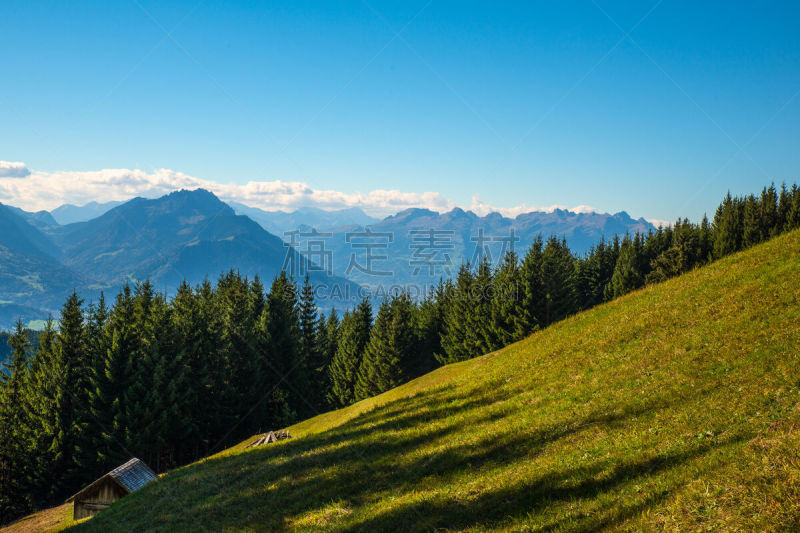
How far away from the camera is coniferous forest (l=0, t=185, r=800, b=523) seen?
42094 mm

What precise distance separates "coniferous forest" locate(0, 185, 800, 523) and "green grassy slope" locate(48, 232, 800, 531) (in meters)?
27.4

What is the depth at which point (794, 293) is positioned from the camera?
53.1 feet

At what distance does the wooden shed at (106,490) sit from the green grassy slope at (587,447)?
11240mm

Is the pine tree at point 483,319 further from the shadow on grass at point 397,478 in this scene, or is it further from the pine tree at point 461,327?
the shadow on grass at point 397,478

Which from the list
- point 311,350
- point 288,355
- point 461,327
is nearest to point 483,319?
point 461,327

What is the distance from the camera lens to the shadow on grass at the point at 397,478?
32.1 feet

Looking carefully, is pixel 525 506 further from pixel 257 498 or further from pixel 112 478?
pixel 112 478

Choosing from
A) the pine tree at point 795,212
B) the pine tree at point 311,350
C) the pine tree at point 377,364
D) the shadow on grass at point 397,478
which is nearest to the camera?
the shadow on grass at point 397,478

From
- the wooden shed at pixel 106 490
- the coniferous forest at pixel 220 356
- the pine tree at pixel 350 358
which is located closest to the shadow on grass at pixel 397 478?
the wooden shed at pixel 106 490

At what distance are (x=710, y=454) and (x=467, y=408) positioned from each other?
10739 mm

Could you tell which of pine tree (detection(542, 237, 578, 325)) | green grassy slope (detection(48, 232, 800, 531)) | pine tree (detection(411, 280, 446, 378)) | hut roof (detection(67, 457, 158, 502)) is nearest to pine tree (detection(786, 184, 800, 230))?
pine tree (detection(542, 237, 578, 325))

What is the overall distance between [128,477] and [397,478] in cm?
2877

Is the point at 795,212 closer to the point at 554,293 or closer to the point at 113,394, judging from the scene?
the point at 554,293

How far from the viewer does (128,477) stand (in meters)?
30.7
